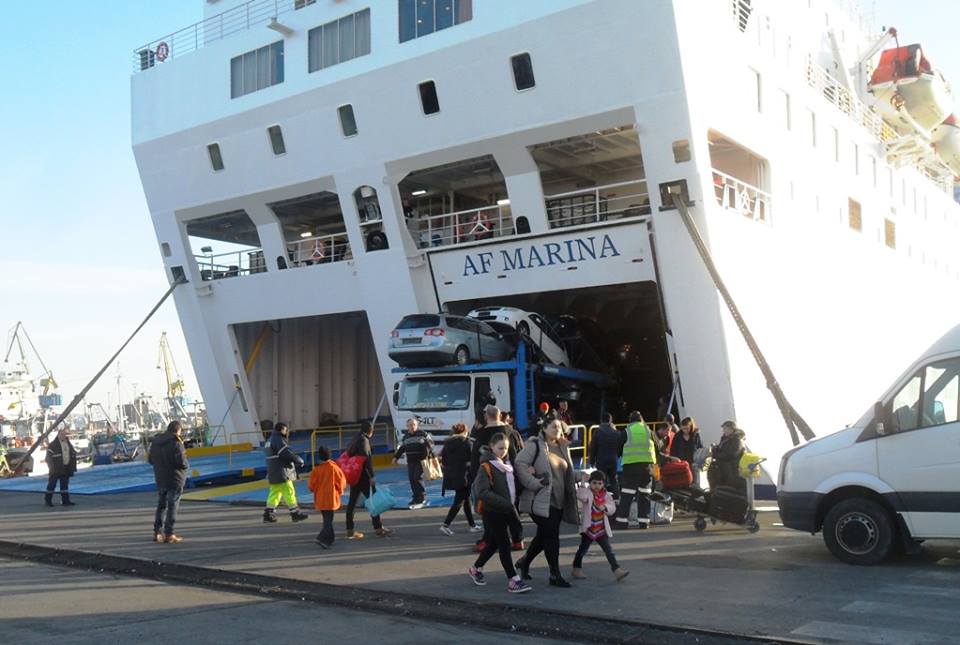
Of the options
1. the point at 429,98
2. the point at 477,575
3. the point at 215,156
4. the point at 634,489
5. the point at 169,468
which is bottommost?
the point at 477,575

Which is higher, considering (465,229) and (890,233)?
(465,229)

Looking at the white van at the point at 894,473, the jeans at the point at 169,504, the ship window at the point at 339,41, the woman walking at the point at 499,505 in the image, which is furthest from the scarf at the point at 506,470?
the ship window at the point at 339,41

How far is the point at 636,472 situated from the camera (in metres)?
12.6

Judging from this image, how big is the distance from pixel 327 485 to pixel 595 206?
45.5 ft

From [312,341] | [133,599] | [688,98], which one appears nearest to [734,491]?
[133,599]

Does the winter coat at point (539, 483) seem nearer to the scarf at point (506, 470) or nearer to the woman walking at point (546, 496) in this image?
the woman walking at point (546, 496)

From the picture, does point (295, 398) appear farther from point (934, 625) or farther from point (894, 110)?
point (934, 625)

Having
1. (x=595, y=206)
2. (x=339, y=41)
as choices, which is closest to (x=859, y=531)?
(x=595, y=206)

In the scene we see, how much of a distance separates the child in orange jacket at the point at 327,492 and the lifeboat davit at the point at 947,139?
32.2 m

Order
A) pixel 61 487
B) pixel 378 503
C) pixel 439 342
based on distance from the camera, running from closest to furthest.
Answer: pixel 378 503
pixel 61 487
pixel 439 342

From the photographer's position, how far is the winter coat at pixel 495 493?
8672 mm

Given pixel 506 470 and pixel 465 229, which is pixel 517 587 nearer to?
pixel 506 470

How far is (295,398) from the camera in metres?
31.9

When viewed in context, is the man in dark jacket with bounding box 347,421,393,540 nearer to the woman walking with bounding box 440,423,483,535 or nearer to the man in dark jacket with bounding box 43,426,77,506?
the woman walking with bounding box 440,423,483,535
